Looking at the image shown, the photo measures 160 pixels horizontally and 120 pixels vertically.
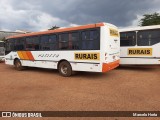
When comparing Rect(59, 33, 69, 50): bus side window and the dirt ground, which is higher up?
Rect(59, 33, 69, 50): bus side window

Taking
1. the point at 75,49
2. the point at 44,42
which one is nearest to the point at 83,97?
the point at 75,49

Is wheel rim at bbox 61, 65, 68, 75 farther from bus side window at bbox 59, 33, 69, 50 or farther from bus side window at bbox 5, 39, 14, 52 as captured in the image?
bus side window at bbox 5, 39, 14, 52

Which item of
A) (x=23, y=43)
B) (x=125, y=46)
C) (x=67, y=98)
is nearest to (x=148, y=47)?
(x=125, y=46)

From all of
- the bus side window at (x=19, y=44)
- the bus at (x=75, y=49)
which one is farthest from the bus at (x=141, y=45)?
the bus side window at (x=19, y=44)

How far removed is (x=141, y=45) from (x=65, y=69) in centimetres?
555

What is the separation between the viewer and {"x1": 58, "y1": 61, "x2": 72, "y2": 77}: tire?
9977 mm

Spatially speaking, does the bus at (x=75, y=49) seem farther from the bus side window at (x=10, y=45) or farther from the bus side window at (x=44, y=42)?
the bus side window at (x=10, y=45)

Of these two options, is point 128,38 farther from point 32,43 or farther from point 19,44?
point 19,44

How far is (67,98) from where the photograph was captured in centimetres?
623

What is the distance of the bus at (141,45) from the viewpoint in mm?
11008

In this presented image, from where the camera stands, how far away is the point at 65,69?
1028 cm

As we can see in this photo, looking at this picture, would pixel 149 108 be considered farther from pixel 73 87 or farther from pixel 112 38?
pixel 112 38

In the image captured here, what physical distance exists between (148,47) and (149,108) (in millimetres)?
7017

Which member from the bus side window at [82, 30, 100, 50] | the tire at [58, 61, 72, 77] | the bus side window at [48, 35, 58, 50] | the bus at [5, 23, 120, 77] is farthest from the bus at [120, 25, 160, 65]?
the bus side window at [48, 35, 58, 50]
